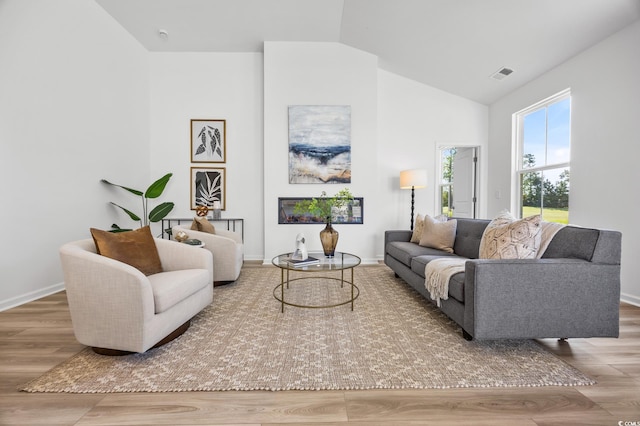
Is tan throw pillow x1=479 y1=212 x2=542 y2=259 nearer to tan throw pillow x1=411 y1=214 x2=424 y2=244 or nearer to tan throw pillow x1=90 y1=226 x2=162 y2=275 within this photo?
tan throw pillow x1=411 y1=214 x2=424 y2=244

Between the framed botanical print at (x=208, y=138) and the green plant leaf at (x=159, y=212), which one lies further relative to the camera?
the framed botanical print at (x=208, y=138)

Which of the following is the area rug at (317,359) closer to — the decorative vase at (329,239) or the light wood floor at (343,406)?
the light wood floor at (343,406)

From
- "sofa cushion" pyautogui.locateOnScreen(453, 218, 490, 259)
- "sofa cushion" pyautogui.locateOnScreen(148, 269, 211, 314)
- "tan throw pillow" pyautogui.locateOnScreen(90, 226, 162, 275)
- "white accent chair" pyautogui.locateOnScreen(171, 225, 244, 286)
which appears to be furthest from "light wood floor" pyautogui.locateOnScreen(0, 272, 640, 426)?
"white accent chair" pyautogui.locateOnScreen(171, 225, 244, 286)

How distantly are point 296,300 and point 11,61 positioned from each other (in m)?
3.45

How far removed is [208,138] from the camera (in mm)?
4641

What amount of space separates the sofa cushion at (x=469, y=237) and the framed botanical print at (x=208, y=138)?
150 inches

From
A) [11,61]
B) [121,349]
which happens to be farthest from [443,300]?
[11,61]

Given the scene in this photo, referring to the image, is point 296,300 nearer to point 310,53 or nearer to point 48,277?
point 48,277

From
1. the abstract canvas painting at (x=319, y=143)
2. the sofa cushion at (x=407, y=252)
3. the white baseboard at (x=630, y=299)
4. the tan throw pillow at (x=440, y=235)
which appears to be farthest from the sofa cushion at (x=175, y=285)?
the white baseboard at (x=630, y=299)

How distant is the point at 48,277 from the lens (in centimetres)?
287

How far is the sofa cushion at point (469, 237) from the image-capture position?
281 centimetres

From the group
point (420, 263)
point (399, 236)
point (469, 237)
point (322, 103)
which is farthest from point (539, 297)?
point (322, 103)

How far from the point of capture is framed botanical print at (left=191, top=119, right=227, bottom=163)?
4637mm

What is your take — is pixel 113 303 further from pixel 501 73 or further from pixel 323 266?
pixel 501 73
